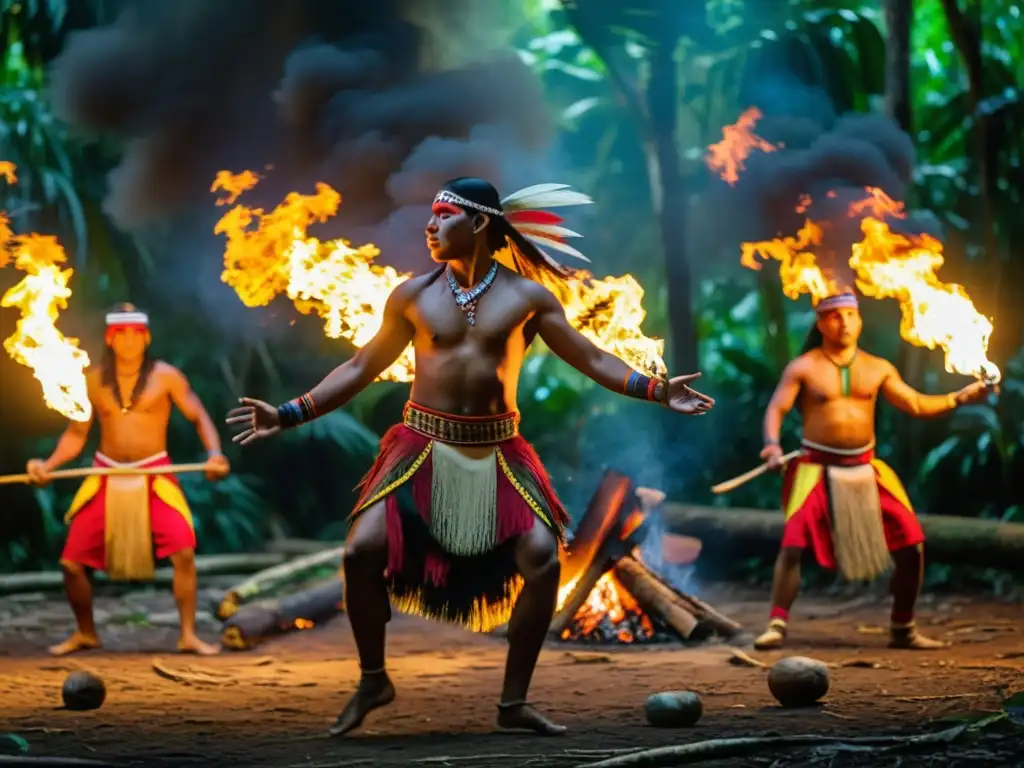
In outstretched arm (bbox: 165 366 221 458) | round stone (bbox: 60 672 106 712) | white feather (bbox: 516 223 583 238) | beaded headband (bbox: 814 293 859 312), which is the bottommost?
round stone (bbox: 60 672 106 712)

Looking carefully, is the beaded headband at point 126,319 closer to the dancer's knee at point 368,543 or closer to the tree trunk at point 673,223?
the dancer's knee at point 368,543

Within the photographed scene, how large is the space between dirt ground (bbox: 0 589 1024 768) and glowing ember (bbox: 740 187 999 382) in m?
1.40

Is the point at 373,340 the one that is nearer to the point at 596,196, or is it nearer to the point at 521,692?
the point at 521,692

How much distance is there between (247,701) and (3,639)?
267 centimetres

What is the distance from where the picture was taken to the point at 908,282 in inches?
268

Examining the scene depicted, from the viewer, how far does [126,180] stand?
31.8 ft

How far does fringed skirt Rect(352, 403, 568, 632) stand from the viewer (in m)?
4.77

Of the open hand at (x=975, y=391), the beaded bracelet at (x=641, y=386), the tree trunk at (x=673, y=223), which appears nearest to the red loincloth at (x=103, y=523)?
the beaded bracelet at (x=641, y=386)

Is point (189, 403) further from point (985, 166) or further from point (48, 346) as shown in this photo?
point (985, 166)

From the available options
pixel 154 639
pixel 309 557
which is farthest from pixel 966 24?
pixel 154 639

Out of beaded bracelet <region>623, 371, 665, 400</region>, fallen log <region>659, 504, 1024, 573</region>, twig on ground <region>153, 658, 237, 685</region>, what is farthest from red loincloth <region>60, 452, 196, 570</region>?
beaded bracelet <region>623, 371, 665, 400</region>

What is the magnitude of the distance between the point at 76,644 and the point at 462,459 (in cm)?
316

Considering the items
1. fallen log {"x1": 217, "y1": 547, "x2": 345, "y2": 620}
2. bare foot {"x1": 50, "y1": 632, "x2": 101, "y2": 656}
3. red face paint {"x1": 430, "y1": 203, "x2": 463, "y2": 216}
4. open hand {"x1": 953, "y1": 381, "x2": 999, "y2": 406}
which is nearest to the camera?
red face paint {"x1": 430, "y1": 203, "x2": 463, "y2": 216}

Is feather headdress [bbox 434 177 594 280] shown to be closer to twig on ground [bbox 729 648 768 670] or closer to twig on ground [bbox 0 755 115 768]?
twig on ground [bbox 729 648 768 670]
